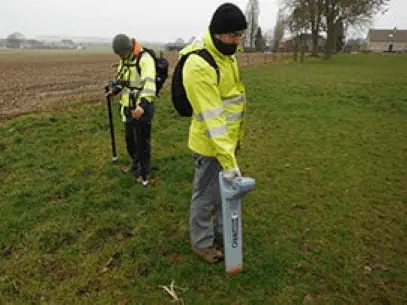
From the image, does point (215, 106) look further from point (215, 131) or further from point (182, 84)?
point (182, 84)

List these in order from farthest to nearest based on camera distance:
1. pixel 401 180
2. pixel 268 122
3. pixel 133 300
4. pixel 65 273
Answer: pixel 268 122 < pixel 401 180 < pixel 65 273 < pixel 133 300

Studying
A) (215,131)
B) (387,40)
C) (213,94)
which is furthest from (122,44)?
(387,40)

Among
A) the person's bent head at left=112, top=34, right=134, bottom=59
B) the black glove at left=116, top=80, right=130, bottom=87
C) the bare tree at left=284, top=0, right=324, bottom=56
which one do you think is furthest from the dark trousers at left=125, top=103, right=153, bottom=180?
the bare tree at left=284, top=0, right=324, bottom=56

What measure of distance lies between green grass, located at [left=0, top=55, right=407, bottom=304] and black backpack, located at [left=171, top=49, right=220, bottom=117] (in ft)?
5.20

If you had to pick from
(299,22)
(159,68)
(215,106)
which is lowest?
(215,106)

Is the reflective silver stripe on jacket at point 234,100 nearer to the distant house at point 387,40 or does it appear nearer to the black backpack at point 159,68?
the black backpack at point 159,68

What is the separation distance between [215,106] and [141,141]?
94.1 inches

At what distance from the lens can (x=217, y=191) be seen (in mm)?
3326

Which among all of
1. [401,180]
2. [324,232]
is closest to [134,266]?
[324,232]

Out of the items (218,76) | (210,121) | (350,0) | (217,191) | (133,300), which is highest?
(350,0)

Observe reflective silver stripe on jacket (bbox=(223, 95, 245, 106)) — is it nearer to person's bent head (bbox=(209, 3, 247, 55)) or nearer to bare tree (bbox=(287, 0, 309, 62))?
person's bent head (bbox=(209, 3, 247, 55))

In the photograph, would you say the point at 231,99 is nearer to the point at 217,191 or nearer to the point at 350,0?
the point at 217,191

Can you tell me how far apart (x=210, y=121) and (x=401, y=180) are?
13.6 ft

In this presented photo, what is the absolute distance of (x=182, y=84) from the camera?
9.47 ft
